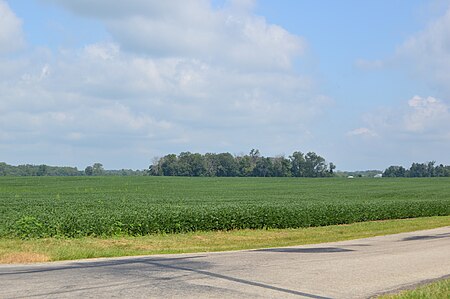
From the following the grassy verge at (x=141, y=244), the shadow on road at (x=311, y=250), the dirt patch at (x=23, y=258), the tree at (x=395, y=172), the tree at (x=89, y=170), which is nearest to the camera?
the dirt patch at (x=23, y=258)

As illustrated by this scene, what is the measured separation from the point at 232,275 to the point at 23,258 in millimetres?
5869

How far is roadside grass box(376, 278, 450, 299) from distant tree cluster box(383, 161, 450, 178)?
15455 cm

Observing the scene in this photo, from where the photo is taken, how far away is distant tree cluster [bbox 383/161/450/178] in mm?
161000

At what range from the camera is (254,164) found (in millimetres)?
153250

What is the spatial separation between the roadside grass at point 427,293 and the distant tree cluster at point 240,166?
443ft

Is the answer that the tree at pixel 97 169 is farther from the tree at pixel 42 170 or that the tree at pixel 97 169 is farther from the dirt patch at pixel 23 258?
the dirt patch at pixel 23 258

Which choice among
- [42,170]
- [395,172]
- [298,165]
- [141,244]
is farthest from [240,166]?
[141,244]

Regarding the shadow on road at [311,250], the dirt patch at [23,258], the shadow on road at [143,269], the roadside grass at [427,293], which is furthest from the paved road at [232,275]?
the dirt patch at [23,258]

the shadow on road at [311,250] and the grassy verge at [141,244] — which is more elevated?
the shadow on road at [311,250]

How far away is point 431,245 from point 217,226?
1235cm

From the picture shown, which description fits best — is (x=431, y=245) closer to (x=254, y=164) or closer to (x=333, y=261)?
(x=333, y=261)

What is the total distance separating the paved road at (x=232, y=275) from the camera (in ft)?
29.5

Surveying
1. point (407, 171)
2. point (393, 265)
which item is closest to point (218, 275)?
point (393, 265)

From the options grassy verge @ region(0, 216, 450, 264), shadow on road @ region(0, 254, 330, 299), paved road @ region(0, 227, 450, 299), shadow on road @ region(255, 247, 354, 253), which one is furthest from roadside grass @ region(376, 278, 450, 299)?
grassy verge @ region(0, 216, 450, 264)
